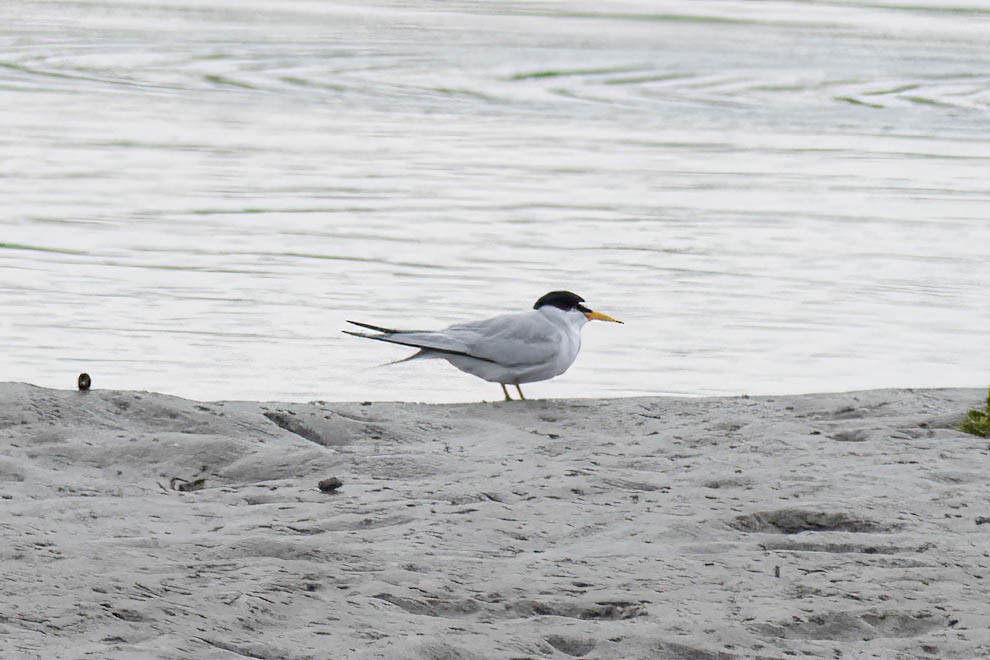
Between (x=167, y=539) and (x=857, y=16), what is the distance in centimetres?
2250

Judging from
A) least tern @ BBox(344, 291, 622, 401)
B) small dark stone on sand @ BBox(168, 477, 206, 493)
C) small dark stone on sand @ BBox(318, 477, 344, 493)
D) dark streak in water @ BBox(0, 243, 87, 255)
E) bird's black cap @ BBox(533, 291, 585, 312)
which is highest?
bird's black cap @ BBox(533, 291, 585, 312)

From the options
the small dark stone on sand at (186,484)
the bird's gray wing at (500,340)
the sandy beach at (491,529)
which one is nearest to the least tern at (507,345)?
the bird's gray wing at (500,340)

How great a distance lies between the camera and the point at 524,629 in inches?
165

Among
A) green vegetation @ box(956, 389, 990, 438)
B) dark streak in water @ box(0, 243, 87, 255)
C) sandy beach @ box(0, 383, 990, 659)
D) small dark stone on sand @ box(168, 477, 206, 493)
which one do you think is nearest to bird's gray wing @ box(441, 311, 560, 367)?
sandy beach @ box(0, 383, 990, 659)

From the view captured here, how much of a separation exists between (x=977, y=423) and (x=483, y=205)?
6189 mm

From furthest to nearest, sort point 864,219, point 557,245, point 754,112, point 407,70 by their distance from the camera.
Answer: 1. point 407,70
2. point 754,112
3. point 864,219
4. point 557,245

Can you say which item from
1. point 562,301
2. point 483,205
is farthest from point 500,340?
point 483,205

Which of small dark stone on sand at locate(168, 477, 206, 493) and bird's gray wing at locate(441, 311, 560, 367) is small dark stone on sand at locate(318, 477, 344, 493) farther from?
bird's gray wing at locate(441, 311, 560, 367)

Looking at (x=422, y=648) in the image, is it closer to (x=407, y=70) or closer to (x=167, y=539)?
(x=167, y=539)

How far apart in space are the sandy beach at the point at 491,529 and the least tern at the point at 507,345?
0.34 m

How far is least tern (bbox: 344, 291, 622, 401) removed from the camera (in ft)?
23.9

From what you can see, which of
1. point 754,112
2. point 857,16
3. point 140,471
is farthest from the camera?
point 857,16

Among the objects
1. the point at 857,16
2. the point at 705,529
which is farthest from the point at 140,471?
the point at 857,16

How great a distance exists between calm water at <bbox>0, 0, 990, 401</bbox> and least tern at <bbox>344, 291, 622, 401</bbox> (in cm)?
63
